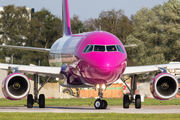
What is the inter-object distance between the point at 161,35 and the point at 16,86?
43.0m

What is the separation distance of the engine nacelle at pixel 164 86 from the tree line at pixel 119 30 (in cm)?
3877

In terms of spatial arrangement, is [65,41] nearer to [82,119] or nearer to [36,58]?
[82,119]

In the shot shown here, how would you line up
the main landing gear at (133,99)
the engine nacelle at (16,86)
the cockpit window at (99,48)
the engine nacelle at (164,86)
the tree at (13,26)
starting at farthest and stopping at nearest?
1. the tree at (13,26)
2. the main landing gear at (133,99)
3. the engine nacelle at (164,86)
4. the engine nacelle at (16,86)
5. the cockpit window at (99,48)

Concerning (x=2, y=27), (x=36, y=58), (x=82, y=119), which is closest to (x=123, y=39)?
(x=36, y=58)

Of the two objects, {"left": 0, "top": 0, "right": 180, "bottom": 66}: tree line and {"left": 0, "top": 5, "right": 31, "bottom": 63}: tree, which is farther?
{"left": 0, "top": 5, "right": 31, "bottom": 63}: tree

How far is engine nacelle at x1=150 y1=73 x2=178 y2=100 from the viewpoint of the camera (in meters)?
21.4

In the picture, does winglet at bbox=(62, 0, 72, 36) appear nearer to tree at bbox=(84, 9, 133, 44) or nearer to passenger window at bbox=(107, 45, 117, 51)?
passenger window at bbox=(107, 45, 117, 51)

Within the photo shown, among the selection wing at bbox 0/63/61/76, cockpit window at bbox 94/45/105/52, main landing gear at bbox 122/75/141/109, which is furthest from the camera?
main landing gear at bbox 122/75/141/109

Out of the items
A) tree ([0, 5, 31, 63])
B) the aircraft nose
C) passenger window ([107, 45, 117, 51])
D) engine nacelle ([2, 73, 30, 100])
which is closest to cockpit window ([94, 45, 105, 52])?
passenger window ([107, 45, 117, 51])

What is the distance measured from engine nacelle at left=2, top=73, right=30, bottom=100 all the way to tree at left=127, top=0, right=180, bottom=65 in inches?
1596

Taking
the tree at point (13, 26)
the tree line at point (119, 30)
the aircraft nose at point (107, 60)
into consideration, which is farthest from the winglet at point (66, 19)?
the tree at point (13, 26)

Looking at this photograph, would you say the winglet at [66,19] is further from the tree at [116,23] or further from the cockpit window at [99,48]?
the tree at [116,23]

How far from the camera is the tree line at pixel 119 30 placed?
204 feet

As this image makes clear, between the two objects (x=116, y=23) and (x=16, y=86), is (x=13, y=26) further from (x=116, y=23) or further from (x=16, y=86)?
(x=16, y=86)
